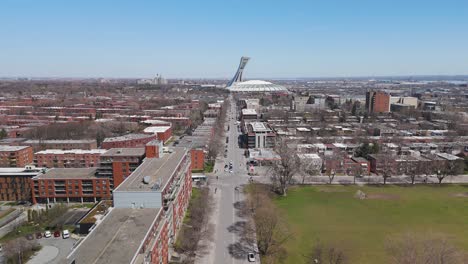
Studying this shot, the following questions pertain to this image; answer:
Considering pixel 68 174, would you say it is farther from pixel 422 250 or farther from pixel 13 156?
pixel 422 250

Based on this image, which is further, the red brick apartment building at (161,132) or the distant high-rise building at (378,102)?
the distant high-rise building at (378,102)

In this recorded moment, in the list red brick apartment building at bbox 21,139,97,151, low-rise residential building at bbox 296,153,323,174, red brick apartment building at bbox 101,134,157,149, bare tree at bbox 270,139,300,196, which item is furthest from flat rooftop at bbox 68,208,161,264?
red brick apartment building at bbox 21,139,97,151

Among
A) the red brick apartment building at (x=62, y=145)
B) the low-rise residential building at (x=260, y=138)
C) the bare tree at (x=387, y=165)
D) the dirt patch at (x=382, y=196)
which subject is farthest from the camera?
the low-rise residential building at (x=260, y=138)

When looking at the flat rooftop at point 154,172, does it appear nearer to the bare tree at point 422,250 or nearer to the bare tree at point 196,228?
the bare tree at point 196,228

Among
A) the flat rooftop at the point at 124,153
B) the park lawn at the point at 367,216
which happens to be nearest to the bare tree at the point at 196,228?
the park lawn at the point at 367,216

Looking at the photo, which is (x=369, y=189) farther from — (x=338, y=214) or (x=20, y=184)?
(x=20, y=184)

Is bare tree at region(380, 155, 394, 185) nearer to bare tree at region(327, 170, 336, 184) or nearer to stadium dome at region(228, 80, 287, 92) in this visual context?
bare tree at region(327, 170, 336, 184)
